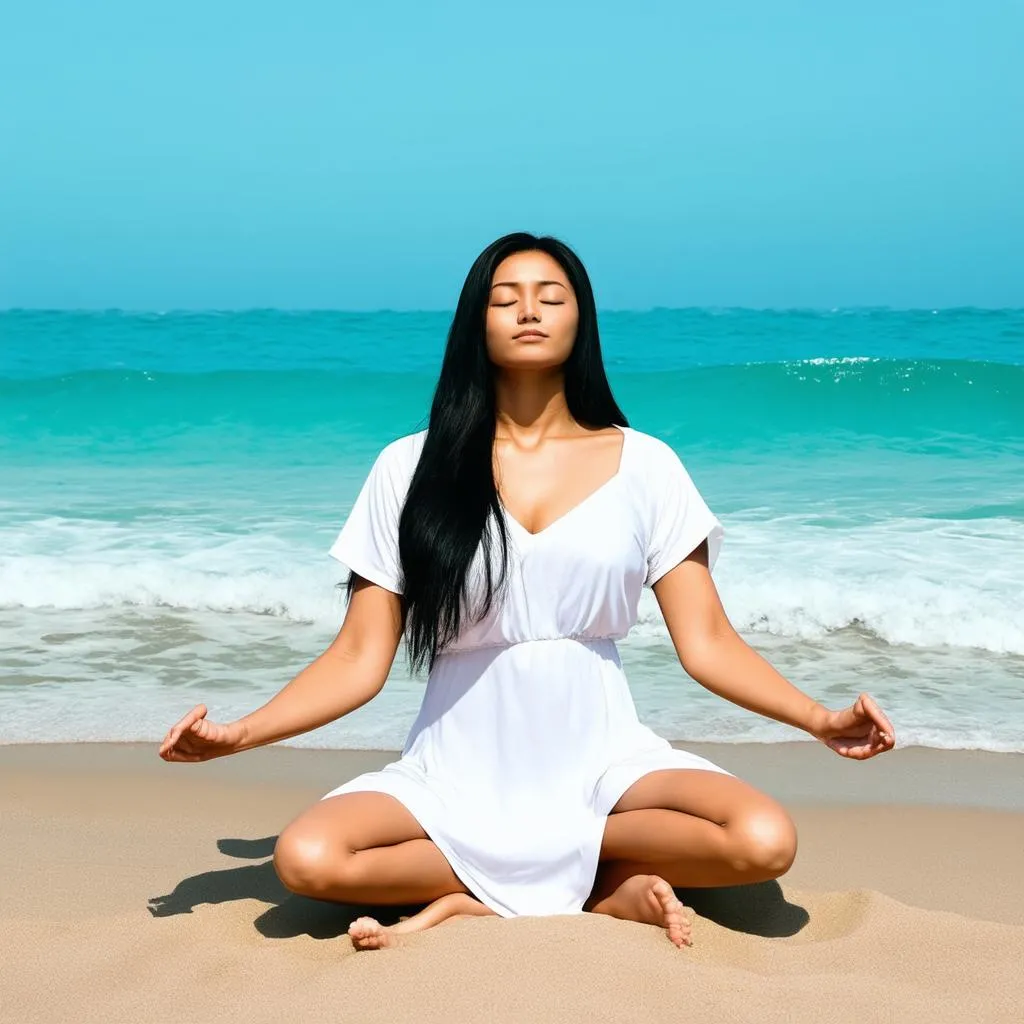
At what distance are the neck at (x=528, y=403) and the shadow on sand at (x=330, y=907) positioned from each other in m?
1.21

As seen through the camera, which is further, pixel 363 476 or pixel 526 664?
pixel 363 476

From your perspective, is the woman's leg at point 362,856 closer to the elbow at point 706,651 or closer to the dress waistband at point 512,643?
the dress waistband at point 512,643

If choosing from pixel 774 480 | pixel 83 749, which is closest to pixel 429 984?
pixel 83 749

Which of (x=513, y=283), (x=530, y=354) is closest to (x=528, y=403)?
(x=530, y=354)

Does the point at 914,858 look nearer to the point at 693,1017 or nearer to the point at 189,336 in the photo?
the point at 693,1017

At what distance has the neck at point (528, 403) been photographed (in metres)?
3.65

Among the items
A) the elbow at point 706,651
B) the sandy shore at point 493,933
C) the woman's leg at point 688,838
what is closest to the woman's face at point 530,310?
the elbow at point 706,651

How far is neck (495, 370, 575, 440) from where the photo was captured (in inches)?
144

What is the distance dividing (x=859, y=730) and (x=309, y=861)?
1.25 meters

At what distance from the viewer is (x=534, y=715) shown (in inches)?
135

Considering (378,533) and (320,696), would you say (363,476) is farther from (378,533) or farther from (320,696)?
(320,696)

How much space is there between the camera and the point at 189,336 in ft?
80.0

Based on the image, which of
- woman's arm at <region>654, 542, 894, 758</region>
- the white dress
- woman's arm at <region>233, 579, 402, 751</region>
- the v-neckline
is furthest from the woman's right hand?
woman's arm at <region>654, 542, 894, 758</region>

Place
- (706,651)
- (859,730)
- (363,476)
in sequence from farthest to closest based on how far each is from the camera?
(363,476)
(706,651)
(859,730)
